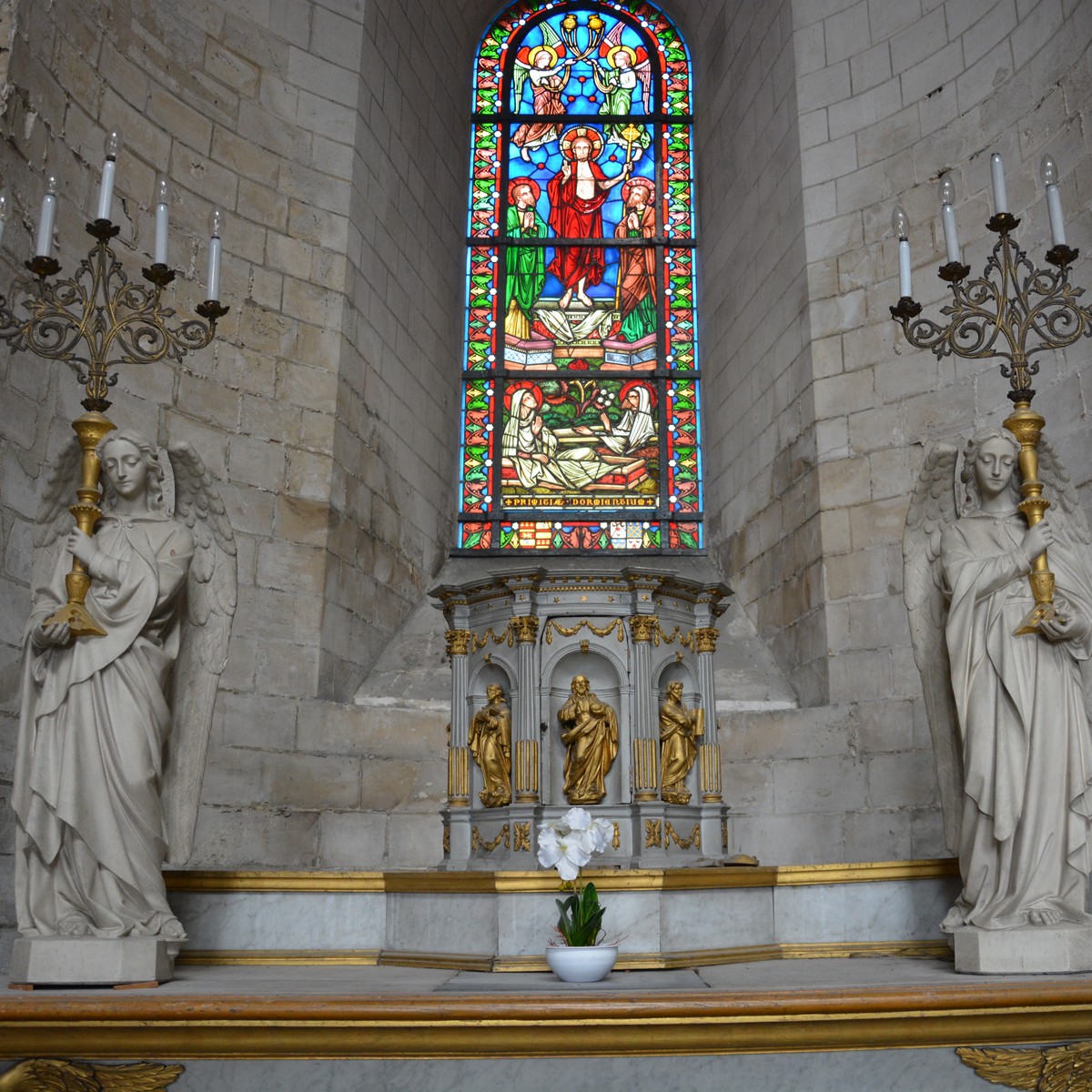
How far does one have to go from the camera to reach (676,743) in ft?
19.1

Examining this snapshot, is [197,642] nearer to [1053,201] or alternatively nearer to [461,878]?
[461,878]

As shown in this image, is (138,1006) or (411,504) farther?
(411,504)

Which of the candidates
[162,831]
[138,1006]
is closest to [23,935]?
[162,831]

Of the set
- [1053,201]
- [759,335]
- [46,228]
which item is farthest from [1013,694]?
[759,335]

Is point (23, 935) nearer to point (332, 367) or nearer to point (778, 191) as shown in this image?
point (332, 367)

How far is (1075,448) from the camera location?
21.3 ft

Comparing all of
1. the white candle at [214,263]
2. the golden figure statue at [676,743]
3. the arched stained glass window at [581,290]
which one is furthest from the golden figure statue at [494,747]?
the arched stained glass window at [581,290]

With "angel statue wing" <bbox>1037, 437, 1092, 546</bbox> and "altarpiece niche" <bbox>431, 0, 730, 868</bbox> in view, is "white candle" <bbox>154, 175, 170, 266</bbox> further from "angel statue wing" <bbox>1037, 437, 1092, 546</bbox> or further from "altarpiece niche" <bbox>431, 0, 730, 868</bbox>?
"altarpiece niche" <bbox>431, 0, 730, 868</bbox>

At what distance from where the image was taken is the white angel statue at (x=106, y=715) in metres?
4.43

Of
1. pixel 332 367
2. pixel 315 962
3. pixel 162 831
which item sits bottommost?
pixel 315 962

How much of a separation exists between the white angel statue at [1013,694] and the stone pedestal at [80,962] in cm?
297

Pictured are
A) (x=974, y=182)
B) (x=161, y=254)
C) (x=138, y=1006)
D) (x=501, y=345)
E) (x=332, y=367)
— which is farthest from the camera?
(x=501, y=345)

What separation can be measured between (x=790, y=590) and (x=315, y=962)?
13.3 feet

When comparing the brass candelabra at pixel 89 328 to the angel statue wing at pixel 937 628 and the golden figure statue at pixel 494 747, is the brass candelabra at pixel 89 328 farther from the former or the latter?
the angel statue wing at pixel 937 628
